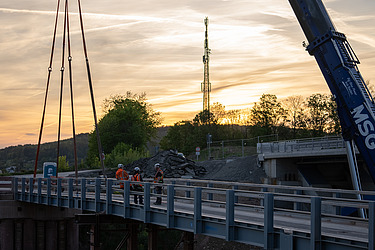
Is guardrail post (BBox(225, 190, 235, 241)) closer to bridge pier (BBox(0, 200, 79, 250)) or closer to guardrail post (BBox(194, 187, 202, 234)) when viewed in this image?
guardrail post (BBox(194, 187, 202, 234))

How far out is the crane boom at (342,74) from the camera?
21641 mm

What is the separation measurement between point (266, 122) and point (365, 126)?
67.5 meters

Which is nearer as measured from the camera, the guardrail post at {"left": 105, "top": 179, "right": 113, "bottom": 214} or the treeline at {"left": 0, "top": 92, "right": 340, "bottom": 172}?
the guardrail post at {"left": 105, "top": 179, "right": 113, "bottom": 214}

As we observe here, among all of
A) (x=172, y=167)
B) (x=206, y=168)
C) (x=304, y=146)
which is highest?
(x=304, y=146)

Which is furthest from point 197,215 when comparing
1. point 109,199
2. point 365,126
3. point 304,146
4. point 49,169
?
point 304,146

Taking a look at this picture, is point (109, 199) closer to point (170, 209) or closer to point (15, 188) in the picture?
point (170, 209)

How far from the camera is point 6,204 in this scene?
108ft

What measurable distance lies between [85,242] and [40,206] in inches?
960

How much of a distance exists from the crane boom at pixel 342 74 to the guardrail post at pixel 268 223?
883 cm

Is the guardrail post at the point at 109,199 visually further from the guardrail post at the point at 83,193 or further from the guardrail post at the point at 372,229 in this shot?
the guardrail post at the point at 372,229

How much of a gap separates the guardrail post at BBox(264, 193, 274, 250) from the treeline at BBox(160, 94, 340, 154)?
62.2 meters

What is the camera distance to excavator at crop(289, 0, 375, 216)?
21641 mm

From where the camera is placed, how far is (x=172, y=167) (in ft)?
205

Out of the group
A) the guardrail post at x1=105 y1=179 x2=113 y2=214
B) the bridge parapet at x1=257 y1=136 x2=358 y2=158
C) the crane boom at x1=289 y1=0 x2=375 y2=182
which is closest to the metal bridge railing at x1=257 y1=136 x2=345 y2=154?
the bridge parapet at x1=257 y1=136 x2=358 y2=158
